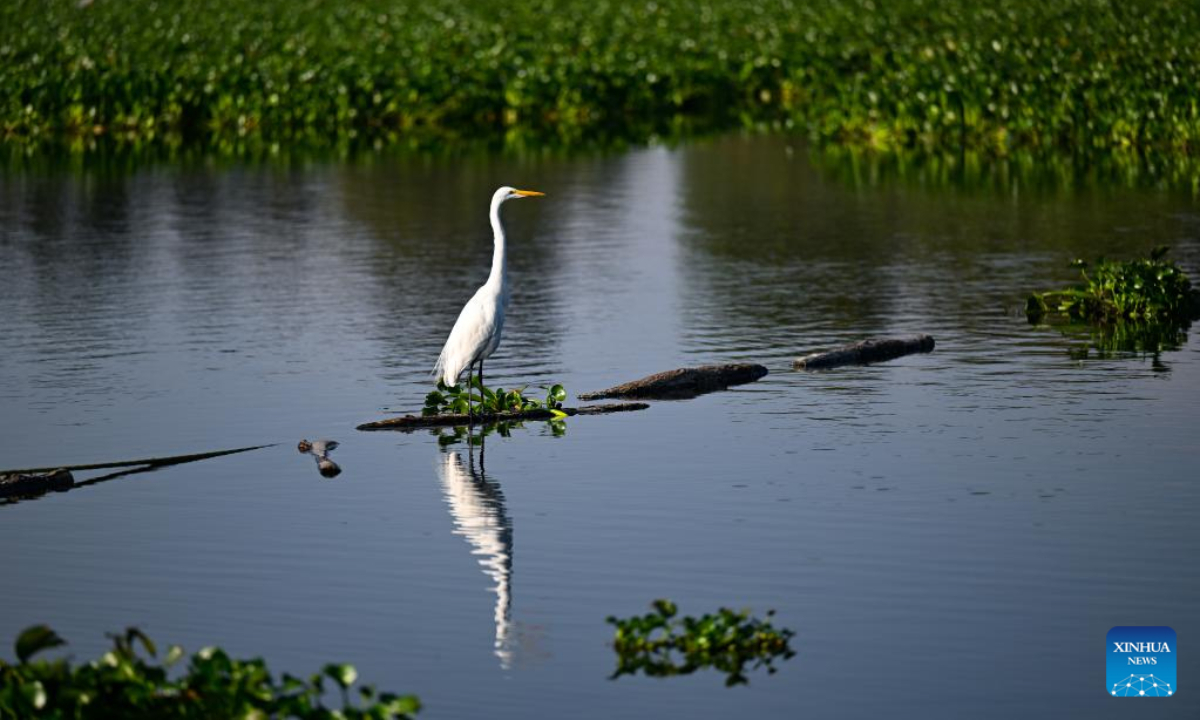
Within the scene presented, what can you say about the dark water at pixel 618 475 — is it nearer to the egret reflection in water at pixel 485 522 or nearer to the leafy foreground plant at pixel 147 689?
the egret reflection in water at pixel 485 522

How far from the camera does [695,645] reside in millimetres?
9820

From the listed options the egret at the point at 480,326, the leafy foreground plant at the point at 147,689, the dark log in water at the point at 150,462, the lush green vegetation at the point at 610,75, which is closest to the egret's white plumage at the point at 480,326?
the egret at the point at 480,326

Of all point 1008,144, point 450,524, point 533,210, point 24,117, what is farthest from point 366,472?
point 24,117

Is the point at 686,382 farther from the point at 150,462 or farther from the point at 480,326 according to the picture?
the point at 150,462

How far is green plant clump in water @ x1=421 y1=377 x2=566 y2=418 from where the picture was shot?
15.0 m

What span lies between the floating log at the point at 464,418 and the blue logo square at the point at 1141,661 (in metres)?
5.67

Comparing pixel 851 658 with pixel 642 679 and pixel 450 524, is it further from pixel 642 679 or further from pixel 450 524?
pixel 450 524

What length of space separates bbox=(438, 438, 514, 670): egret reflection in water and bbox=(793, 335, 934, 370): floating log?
3.52 m

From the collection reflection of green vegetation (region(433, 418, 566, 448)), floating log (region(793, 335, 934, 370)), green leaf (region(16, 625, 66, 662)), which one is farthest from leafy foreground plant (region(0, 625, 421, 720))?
floating log (region(793, 335, 934, 370))

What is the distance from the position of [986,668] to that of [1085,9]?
122 feet

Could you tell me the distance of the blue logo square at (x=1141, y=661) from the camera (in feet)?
30.9

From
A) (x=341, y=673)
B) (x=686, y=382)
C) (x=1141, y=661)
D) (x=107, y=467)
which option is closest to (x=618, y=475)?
(x=686, y=382)

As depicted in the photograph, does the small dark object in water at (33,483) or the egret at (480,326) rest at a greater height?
the egret at (480,326)

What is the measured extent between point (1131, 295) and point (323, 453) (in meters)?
8.47
